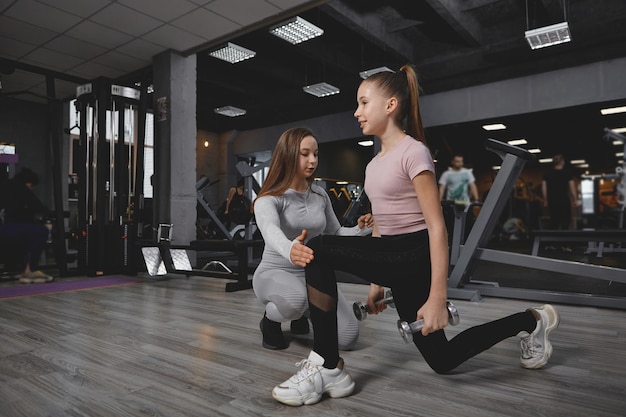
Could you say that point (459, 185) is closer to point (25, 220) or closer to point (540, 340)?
point (540, 340)

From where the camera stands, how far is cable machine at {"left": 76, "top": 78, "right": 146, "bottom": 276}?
4836mm

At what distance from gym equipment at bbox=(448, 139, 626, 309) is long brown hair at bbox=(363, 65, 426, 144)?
1.68 metres

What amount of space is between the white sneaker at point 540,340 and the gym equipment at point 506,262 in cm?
135

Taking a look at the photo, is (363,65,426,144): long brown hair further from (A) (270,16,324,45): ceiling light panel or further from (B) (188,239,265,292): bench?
(A) (270,16,324,45): ceiling light panel

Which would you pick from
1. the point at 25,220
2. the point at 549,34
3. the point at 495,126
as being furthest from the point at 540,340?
the point at 495,126

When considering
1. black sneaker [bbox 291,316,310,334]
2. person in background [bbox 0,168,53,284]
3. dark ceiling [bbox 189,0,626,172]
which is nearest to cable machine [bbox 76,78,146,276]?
person in background [bbox 0,168,53,284]

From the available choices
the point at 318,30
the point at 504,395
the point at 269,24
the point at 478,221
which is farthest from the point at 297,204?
the point at 318,30

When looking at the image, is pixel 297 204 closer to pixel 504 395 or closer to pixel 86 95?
pixel 504 395

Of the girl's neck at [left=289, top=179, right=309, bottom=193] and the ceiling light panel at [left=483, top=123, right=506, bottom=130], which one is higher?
the ceiling light panel at [left=483, top=123, right=506, bottom=130]

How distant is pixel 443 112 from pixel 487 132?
1956 mm

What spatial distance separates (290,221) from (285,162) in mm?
278

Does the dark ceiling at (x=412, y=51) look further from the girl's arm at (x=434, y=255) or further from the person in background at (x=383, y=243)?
the girl's arm at (x=434, y=255)

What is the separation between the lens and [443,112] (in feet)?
27.9

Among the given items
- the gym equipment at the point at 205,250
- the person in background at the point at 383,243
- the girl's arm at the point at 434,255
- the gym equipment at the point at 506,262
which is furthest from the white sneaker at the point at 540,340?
the gym equipment at the point at 205,250
